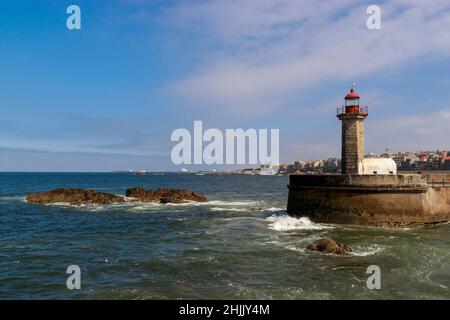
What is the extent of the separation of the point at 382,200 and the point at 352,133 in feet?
16.5

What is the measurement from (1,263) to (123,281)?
6.06 m

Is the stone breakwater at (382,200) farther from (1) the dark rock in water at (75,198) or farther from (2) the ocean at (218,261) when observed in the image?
(1) the dark rock in water at (75,198)

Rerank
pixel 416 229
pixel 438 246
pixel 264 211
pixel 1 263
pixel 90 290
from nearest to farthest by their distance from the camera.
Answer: pixel 90 290
pixel 1 263
pixel 438 246
pixel 416 229
pixel 264 211

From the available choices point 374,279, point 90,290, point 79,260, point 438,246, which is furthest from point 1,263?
point 438,246

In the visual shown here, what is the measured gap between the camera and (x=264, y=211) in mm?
32875

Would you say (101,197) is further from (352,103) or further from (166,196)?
(352,103)

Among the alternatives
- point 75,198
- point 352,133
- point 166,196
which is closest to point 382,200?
point 352,133

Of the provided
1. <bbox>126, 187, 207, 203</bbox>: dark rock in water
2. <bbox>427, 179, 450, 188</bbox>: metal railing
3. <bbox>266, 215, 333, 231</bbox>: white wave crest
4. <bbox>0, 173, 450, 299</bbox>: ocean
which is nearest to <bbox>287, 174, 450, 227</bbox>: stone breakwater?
<bbox>427, 179, 450, 188</bbox>: metal railing

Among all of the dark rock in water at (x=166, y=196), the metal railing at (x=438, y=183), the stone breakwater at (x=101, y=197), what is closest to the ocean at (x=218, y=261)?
the metal railing at (x=438, y=183)

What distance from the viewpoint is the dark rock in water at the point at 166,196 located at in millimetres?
44625

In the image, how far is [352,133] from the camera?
26.1m

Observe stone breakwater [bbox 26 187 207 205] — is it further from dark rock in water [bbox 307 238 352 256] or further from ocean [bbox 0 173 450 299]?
dark rock in water [bbox 307 238 352 256]

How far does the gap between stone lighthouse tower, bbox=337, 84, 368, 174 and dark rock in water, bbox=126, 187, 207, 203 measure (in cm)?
2201
